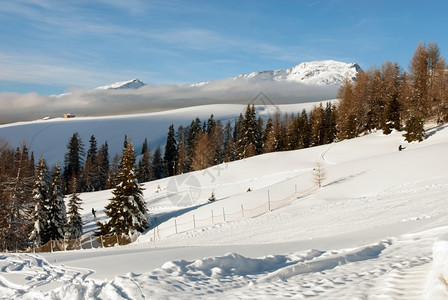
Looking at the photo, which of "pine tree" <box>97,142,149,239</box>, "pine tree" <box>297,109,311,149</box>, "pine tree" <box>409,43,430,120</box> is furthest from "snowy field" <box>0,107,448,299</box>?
"pine tree" <box>297,109,311,149</box>

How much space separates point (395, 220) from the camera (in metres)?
15.0

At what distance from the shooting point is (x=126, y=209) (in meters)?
29.2

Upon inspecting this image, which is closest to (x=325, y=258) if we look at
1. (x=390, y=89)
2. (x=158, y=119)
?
(x=390, y=89)

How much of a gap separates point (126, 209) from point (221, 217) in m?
8.96

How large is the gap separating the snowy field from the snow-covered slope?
40 mm

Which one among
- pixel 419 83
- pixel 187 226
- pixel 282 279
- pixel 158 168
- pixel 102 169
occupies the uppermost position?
pixel 419 83

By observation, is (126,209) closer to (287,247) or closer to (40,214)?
(40,214)

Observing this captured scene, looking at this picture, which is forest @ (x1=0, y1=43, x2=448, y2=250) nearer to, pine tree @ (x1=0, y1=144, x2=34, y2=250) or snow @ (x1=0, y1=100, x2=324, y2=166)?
pine tree @ (x1=0, y1=144, x2=34, y2=250)

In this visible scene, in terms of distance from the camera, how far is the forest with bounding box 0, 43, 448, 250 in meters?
27.2

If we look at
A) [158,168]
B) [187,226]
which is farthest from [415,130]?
[158,168]

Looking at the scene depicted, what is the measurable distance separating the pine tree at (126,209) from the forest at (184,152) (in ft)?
0.28

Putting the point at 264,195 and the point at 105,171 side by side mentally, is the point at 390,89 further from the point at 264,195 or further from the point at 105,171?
the point at 105,171

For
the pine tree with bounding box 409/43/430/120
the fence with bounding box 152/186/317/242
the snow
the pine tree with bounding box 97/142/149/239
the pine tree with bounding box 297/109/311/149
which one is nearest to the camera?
the fence with bounding box 152/186/317/242

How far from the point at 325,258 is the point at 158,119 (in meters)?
151
